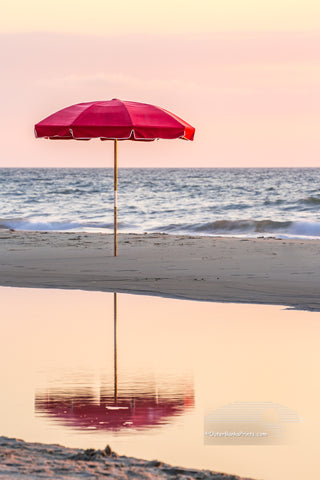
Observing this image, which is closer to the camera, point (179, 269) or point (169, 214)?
point (179, 269)

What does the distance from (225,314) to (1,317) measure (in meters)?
2.25

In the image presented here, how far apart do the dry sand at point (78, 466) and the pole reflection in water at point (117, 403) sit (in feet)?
1.92

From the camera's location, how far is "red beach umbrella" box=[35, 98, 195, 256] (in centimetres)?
1298

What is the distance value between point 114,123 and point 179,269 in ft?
7.57

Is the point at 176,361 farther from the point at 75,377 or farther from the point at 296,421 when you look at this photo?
the point at 296,421

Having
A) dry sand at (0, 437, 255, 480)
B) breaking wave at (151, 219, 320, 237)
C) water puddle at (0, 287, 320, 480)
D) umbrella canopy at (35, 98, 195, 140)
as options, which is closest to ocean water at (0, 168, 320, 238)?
breaking wave at (151, 219, 320, 237)

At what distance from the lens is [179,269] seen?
12812mm

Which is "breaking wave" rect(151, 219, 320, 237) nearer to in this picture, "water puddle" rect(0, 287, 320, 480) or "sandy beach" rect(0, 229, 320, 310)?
"sandy beach" rect(0, 229, 320, 310)

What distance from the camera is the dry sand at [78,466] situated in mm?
4156

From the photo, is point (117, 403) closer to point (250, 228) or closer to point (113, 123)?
point (113, 123)

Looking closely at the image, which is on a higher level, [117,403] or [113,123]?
[113,123]

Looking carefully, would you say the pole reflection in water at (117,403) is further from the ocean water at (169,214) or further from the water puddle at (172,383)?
the ocean water at (169,214)

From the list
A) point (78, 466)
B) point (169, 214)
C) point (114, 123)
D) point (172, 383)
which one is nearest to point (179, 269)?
point (114, 123)

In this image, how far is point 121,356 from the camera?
23.1 feet
